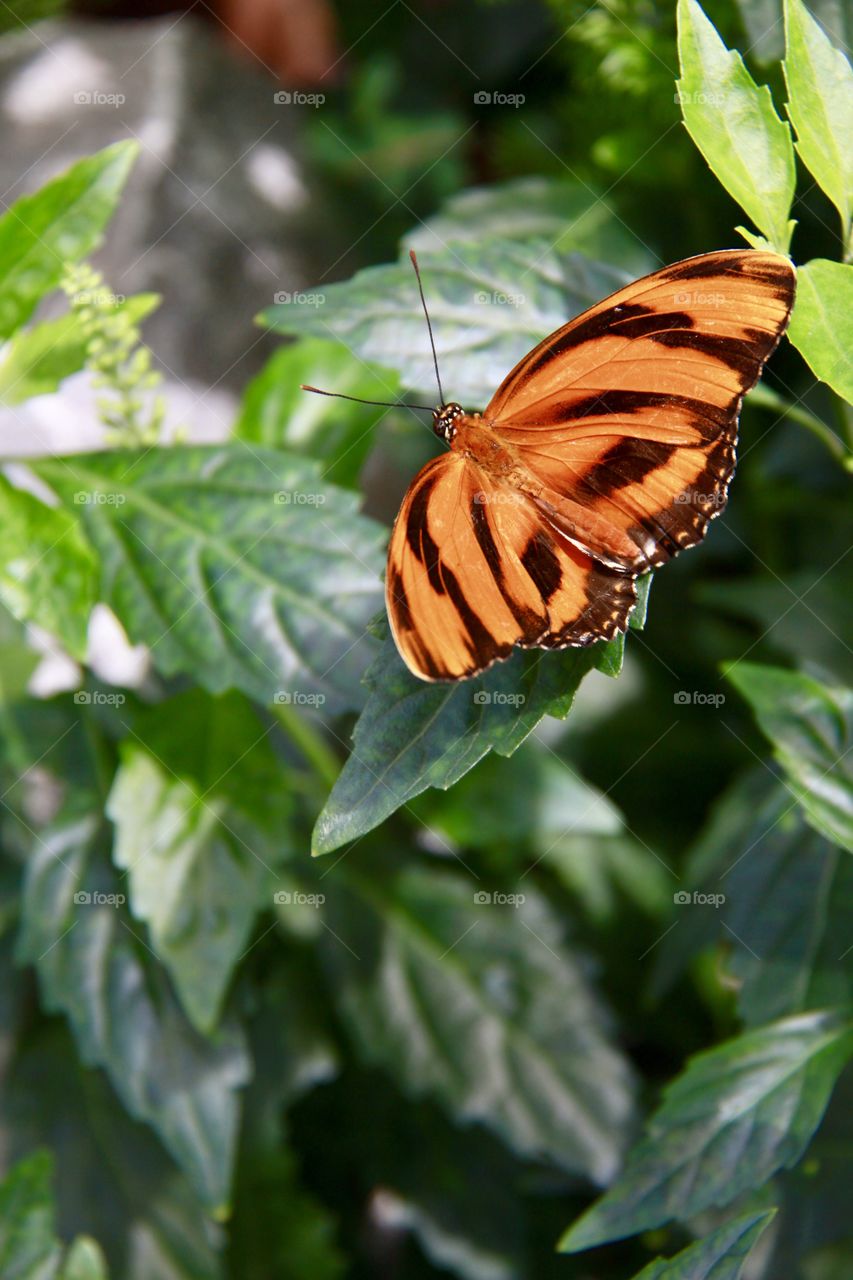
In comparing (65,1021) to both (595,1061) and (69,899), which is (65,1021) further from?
(595,1061)

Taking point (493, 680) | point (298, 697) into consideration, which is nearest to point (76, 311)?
point (298, 697)

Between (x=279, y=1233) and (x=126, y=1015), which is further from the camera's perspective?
(x=279, y=1233)

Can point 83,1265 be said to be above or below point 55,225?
below

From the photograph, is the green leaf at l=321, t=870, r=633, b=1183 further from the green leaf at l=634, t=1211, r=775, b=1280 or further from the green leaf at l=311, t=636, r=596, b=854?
the green leaf at l=311, t=636, r=596, b=854
